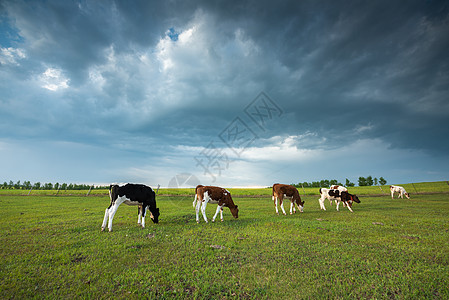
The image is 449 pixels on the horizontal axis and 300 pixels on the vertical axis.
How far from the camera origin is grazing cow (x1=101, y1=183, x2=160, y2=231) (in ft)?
27.2

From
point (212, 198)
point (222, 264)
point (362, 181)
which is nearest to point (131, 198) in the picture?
point (212, 198)

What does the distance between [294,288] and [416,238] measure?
6.98 metres

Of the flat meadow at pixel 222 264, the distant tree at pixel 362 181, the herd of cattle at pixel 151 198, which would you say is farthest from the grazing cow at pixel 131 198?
the distant tree at pixel 362 181

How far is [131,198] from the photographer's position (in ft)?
28.8

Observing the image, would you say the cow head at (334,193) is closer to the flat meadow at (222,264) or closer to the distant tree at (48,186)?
the flat meadow at (222,264)

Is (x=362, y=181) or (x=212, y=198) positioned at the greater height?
(x=362, y=181)

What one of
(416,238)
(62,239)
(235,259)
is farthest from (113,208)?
(416,238)

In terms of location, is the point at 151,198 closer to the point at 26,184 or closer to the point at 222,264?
the point at 222,264

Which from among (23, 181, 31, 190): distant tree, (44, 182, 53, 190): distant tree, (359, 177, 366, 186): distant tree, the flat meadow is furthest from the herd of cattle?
(23, 181, 31, 190): distant tree

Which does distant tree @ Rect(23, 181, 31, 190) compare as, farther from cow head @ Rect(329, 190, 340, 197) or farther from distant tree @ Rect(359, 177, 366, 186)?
distant tree @ Rect(359, 177, 366, 186)

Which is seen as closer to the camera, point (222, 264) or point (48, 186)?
point (222, 264)

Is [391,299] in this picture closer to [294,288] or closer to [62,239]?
[294,288]

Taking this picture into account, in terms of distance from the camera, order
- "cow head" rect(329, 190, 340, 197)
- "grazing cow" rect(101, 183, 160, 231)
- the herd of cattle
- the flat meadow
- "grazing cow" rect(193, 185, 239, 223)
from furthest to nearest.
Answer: "cow head" rect(329, 190, 340, 197) → "grazing cow" rect(193, 185, 239, 223) → the herd of cattle → "grazing cow" rect(101, 183, 160, 231) → the flat meadow

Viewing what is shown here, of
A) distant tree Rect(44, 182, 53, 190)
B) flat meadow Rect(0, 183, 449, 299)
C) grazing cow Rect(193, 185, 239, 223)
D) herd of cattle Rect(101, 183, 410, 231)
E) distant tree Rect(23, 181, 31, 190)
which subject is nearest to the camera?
flat meadow Rect(0, 183, 449, 299)
